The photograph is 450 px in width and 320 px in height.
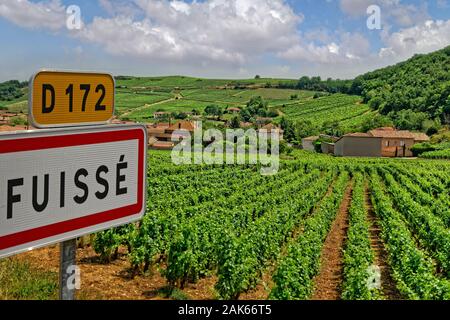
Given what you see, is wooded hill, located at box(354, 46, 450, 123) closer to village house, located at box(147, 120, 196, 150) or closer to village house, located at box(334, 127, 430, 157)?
village house, located at box(334, 127, 430, 157)

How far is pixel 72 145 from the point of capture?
81.3 inches

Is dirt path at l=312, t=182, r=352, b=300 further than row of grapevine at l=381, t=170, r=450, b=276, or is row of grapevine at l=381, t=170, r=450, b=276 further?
row of grapevine at l=381, t=170, r=450, b=276

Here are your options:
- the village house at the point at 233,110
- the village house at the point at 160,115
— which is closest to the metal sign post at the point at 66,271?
the village house at the point at 160,115

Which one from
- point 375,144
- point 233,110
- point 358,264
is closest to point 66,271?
point 358,264

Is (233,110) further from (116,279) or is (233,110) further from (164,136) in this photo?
(116,279)

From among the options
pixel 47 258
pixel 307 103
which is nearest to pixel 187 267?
pixel 47 258

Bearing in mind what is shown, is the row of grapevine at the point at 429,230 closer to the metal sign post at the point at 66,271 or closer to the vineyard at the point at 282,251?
the vineyard at the point at 282,251

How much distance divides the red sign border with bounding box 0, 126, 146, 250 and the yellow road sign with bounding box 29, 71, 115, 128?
0.08 metres

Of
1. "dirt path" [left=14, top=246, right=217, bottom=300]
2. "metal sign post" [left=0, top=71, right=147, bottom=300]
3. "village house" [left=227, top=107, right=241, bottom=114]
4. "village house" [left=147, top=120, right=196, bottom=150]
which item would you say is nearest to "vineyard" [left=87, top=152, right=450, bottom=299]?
"dirt path" [left=14, top=246, right=217, bottom=300]

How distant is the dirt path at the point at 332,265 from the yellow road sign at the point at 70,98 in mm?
10412

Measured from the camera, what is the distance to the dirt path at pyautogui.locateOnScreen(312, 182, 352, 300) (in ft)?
41.4

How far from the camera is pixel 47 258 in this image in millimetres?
10727
